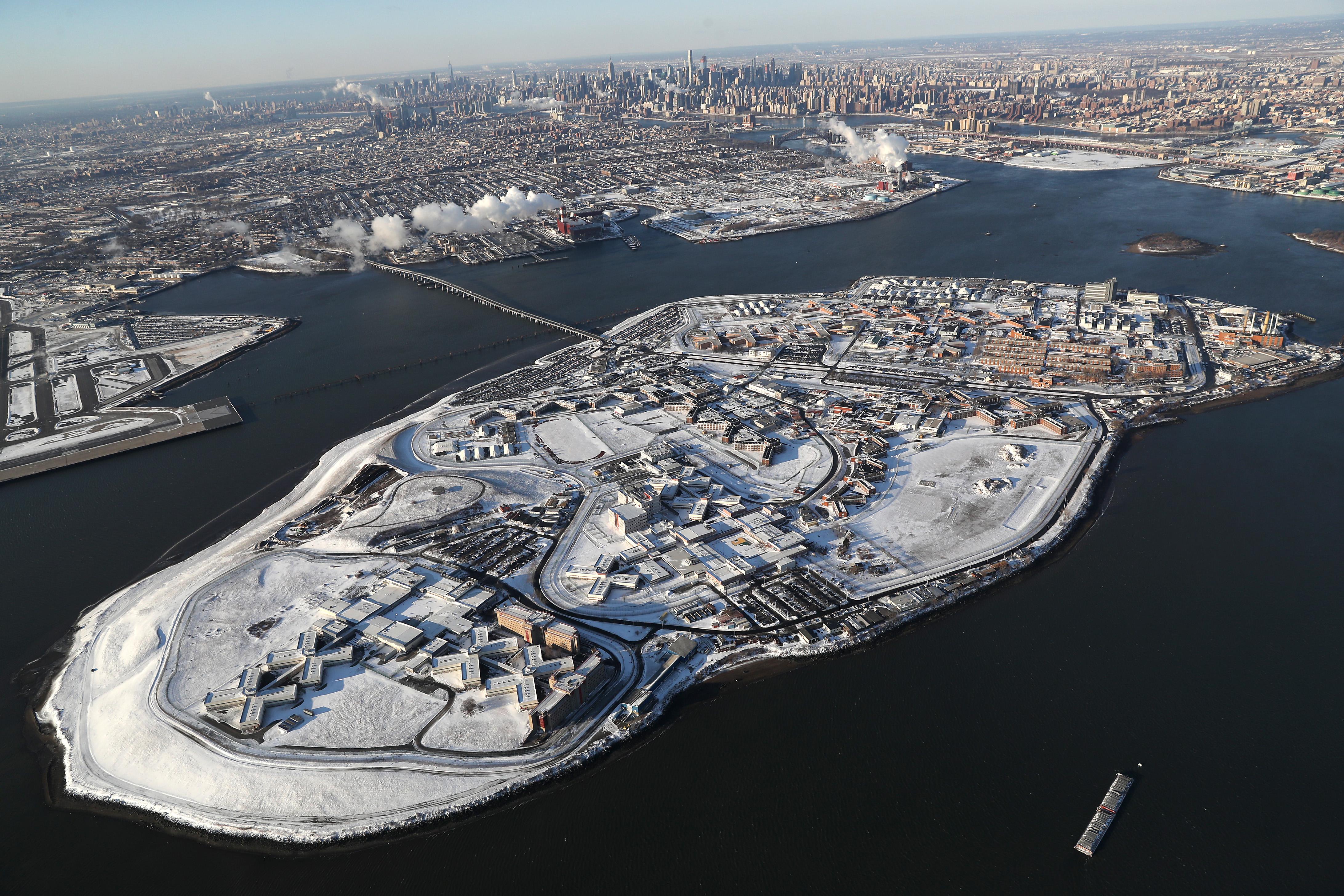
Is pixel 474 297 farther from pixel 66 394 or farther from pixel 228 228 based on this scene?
pixel 228 228

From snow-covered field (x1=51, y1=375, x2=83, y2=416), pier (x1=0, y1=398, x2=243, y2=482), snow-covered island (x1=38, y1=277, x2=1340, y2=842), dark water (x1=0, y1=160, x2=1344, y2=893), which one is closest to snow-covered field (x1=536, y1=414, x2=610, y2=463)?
snow-covered island (x1=38, y1=277, x2=1340, y2=842)

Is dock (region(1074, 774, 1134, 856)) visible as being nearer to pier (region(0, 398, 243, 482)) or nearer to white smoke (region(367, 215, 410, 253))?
pier (region(0, 398, 243, 482))

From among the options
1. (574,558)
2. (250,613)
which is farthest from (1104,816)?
(250,613)

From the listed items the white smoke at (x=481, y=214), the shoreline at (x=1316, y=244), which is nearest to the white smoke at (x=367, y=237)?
the white smoke at (x=481, y=214)

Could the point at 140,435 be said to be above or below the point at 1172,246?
below

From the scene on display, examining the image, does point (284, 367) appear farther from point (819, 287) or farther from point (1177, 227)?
point (1177, 227)

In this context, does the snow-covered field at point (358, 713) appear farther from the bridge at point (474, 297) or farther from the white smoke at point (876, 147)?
the white smoke at point (876, 147)

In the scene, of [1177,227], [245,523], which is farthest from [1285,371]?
[245,523]
